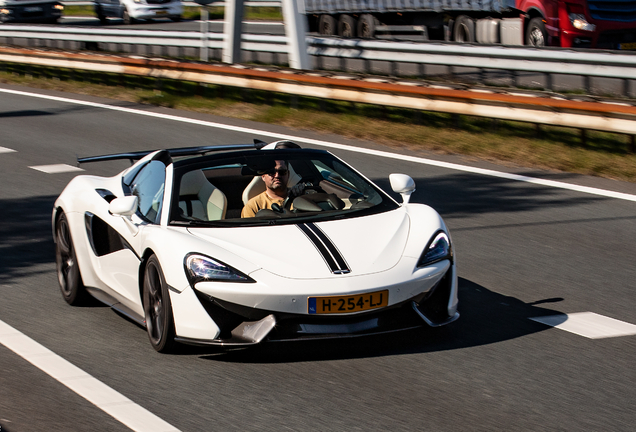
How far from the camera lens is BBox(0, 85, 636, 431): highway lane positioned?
193 inches

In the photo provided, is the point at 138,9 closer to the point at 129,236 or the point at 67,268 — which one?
the point at 67,268

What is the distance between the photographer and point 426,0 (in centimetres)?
2561

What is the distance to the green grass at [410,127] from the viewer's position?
12602 millimetres

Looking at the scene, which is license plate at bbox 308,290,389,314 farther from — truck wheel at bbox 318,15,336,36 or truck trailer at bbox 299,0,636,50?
truck wheel at bbox 318,15,336,36

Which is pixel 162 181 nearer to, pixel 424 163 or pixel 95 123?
pixel 424 163

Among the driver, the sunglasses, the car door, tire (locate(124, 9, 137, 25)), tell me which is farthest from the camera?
tire (locate(124, 9, 137, 25))

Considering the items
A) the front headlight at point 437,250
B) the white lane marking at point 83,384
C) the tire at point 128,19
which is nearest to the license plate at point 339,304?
the front headlight at point 437,250

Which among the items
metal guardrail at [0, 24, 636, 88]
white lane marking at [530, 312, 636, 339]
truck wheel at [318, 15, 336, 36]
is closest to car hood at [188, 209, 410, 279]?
white lane marking at [530, 312, 636, 339]

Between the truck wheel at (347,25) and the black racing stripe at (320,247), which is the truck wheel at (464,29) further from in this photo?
the black racing stripe at (320,247)

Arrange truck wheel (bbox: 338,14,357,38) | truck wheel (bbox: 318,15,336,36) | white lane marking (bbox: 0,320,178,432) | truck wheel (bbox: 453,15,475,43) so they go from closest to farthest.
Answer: white lane marking (bbox: 0,320,178,432), truck wheel (bbox: 453,15,475,43), truck wheel (bbox: 338,14,357,38), truck wheel (bbox: 318,15,336,36)

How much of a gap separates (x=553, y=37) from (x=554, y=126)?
730 centimetres

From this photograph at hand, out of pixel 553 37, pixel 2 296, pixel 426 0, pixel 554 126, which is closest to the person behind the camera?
pixel 2 296

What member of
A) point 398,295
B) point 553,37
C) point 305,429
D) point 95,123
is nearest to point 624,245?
point 398,295

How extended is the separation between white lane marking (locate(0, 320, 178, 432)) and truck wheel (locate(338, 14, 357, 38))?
74.2 ft
